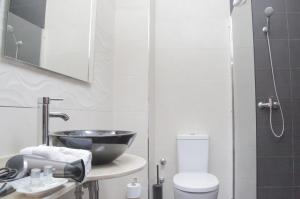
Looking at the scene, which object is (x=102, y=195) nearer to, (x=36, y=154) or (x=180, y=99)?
(x=180, y=99)

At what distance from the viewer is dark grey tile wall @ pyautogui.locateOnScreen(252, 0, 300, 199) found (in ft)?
6.36

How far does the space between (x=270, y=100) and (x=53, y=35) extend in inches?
69.6

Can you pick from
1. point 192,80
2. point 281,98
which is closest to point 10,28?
point 192,80

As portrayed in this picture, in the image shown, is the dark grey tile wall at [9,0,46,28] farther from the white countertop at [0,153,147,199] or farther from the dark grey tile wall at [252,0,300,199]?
the dark grey tile wall at [252,0,300,199]

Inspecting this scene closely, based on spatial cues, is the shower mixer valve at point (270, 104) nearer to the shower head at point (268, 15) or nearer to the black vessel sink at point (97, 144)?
the shower head at point (268, 15)

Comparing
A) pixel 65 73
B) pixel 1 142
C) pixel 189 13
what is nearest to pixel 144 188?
pixel 65 73

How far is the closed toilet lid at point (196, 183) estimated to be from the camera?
1555 mm

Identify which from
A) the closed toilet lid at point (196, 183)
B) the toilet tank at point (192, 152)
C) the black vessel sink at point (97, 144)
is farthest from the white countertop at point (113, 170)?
the toilet tank at point (192, 152)

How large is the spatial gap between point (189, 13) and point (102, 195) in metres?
1.91

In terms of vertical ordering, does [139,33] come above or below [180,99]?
above

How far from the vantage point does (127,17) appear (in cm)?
215

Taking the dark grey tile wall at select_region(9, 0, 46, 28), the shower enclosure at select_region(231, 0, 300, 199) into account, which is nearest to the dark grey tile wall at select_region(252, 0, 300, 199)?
the shower enclosure at select_region(231, 0, 300, 199)

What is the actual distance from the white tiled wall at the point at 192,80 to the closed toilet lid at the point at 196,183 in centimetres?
→ 40

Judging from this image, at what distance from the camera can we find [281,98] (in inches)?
77.5
